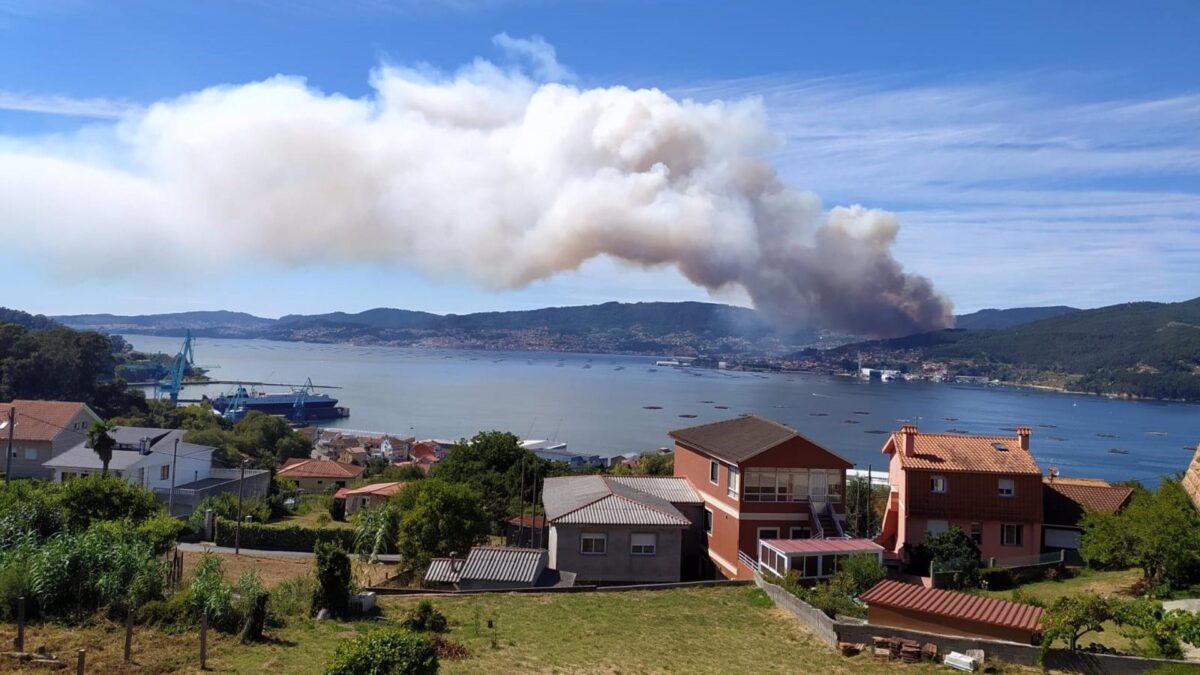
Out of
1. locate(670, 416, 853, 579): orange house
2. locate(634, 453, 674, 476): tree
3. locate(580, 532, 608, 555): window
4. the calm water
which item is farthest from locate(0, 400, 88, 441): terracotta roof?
the calm water

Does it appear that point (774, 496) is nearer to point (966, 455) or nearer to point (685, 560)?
point (685, 560)

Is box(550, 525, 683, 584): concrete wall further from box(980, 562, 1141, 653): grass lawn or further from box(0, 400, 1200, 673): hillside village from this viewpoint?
box(980, 562, 1141, 653): grass lawn

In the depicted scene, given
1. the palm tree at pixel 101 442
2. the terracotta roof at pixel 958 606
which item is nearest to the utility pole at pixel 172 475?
the palm tree at pixel 101 442

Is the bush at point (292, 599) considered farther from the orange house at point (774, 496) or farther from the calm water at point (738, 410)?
the calm water at point (738, 410)

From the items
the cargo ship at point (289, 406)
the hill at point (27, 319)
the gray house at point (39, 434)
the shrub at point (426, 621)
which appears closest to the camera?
the shrub at point (426, 621)

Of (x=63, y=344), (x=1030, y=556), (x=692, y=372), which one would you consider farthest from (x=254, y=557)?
(x=692, y=372)

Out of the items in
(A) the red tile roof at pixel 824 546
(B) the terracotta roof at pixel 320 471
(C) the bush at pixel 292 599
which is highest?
(A) the red tile roof at pixel 824 546
